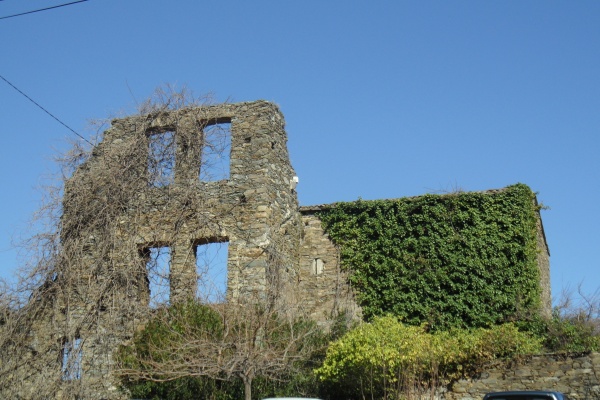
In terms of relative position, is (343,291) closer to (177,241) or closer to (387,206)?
(387,206)

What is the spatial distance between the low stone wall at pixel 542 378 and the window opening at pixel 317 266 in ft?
15.7

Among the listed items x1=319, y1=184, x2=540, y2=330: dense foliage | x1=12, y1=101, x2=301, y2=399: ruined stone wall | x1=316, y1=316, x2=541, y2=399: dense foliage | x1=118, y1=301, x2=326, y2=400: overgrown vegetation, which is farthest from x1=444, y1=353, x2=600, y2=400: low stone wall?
x1=12, y1=101, x2=301, y2=399: ruined stone wall

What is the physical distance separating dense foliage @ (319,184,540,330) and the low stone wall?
198cm

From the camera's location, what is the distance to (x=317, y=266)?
706 inches

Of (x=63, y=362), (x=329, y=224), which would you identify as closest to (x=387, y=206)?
(x=329, y=224)

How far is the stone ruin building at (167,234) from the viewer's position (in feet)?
48.6

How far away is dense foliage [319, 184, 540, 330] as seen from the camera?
16297mm

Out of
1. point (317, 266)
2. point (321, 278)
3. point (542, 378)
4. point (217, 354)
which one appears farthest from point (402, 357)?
point (317, 266)

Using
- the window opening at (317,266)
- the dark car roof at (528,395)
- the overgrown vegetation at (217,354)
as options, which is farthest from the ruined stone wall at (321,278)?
the dark car roof at (528,395)

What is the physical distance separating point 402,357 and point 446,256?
3.99 meters

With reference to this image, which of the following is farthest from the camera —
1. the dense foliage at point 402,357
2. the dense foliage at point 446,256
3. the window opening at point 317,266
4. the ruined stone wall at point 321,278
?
the window opening at point 317,266

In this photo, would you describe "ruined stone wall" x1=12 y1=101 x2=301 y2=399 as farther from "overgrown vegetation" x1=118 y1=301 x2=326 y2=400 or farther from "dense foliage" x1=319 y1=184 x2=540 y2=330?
"dense foliage" x1=319 y1=184 x2=540 y2=330

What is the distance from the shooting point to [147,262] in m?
15.6

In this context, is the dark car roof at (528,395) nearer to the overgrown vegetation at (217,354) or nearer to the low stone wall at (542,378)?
the overgrown vegetation at (217,354)
